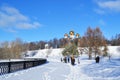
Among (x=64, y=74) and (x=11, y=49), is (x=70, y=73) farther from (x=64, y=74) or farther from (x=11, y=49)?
(x=11, y=49)

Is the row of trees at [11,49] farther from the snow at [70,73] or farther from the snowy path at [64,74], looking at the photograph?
the snowy path at [64,74]

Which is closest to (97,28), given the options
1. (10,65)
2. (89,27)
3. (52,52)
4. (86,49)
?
(89,27)

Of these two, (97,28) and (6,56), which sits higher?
(97,28)

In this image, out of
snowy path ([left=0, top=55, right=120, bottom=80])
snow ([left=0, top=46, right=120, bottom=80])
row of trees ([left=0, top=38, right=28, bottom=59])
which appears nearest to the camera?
snowy path ([left=0, top=55, right=120, bottom=80])

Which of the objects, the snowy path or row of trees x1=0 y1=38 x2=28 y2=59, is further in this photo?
row of trees x1=0 y1=38 x2=28 y2=59

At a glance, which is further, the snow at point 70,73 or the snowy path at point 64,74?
the snow at point 70,73

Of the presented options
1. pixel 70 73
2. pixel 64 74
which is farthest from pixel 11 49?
pixel 64 74

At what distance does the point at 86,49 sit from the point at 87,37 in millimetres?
4990

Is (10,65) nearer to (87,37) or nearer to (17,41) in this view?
(87,37)

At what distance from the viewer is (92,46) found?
68625 mm

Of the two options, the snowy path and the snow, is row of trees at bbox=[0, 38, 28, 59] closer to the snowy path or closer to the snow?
the snow

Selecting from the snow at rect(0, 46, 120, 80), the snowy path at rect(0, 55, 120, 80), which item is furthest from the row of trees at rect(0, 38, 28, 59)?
the snowy path at rect(0, 55, 120, 80)

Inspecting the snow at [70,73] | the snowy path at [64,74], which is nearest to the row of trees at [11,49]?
the snow at [70,73]

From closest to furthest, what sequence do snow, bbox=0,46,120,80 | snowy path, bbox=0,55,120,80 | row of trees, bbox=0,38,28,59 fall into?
snowy path, bbox=0,55,120,80 < snow, bbox=0,46,120,80 < row of trees, bbox=0,38,28,59
